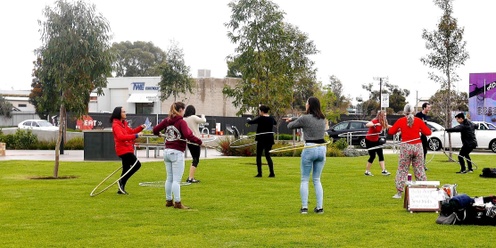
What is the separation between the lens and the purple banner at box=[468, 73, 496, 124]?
4606 cm

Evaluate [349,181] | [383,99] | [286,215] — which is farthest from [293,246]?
[383,99]

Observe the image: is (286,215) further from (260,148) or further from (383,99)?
(383,99)

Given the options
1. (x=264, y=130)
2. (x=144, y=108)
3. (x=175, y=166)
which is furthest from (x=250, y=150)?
(x=144, y=108)

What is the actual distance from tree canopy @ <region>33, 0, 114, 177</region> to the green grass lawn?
9.03ft

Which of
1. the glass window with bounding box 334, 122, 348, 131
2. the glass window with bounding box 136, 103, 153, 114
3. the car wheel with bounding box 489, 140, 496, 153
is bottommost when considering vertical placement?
the car wheel with bounding box 489, 140, 496, 153

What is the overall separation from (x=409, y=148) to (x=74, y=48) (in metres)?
10.4

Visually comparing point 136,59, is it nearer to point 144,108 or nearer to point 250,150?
point 144,108

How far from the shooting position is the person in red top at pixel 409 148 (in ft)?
45.2

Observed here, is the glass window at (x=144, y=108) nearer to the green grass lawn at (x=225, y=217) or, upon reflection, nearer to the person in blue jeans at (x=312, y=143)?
the green grass lawn at (x=225, y=217)

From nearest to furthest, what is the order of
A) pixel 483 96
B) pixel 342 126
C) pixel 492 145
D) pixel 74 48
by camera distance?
pixel 74 48
pixel 492 145
pixel 342 126
pixel 483 96

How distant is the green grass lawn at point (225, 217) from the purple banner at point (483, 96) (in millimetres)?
28549

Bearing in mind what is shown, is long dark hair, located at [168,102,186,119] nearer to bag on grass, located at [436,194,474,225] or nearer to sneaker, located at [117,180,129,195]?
sneaker, located at [117,180,129,195]

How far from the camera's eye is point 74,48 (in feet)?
64.9

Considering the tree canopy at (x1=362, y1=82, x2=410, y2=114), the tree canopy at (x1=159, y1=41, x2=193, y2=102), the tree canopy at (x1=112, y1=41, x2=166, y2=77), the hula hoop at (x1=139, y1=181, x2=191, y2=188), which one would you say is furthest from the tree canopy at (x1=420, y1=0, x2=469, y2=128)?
the tree canopy at (x1=112, y1=41, x2=166, y2=77)
